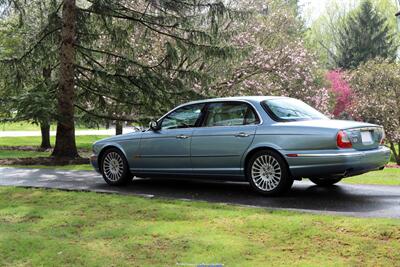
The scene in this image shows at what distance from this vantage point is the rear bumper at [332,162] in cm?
677

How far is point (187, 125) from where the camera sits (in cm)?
838

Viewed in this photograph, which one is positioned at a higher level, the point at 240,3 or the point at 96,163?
the point at 240,3

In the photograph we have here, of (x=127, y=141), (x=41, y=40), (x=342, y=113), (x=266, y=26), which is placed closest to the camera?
(x=127, y=141)

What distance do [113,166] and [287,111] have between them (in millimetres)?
3503

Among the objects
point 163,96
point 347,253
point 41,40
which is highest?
→ point 41,40

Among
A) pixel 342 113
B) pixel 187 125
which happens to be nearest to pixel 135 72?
pixel 187 125

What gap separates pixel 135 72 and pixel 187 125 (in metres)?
7.64

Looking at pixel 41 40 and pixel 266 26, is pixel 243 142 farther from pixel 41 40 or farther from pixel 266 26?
pixel 266 26

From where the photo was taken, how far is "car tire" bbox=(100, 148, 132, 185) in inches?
356

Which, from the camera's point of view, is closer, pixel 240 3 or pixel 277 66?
pixel 277 66

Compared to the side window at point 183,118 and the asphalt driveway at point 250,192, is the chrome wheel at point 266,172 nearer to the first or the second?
the asphalt driveway at point 250,192

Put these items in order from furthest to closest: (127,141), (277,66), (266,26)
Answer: (266,26) → (277,66) → (127,141)

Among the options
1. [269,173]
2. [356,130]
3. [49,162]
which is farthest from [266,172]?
[49,162]

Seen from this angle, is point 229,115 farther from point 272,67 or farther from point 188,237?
point 272,67
